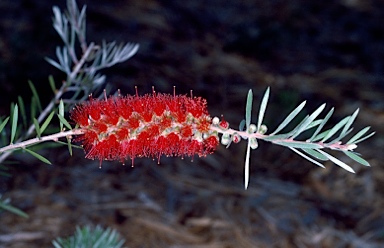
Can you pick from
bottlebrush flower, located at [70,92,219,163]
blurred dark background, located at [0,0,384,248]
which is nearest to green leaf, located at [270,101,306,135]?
A: bottlebrush flower, located at [70,92,219,163]

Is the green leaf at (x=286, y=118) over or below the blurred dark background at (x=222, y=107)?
below

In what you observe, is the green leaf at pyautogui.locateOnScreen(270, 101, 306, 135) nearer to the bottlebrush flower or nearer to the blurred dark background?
the bottlebrush flower

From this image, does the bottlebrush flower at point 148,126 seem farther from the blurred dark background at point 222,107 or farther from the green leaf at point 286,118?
the blurred dark background at point 222,107

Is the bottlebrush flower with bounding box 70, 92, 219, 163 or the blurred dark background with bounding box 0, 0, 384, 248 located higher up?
the blurred dark background with bounding box 0, 0, 384, 248

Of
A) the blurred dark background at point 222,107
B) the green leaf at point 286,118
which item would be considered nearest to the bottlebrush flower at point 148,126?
Result: the green leaf at point 286,118

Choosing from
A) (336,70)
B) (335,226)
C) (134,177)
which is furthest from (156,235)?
(336,70)

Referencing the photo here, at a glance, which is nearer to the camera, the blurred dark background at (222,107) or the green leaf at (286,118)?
the green leaf at (286,118)
